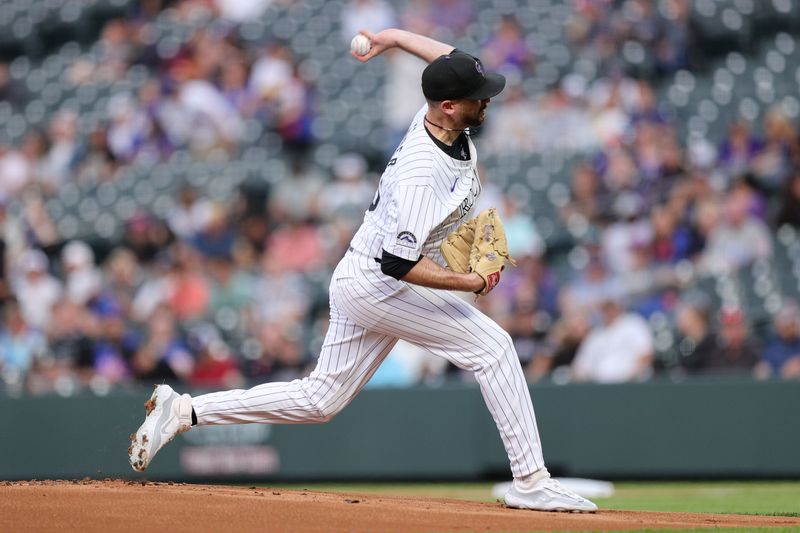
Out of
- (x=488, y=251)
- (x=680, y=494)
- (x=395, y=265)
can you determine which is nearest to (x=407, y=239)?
(x=395, y=265)

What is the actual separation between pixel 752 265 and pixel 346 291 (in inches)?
252

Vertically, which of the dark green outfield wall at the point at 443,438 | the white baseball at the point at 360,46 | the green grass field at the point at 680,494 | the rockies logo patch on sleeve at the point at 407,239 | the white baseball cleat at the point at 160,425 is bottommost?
the green grass field at the point at 680,494

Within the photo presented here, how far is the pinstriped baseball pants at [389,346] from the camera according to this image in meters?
5.37

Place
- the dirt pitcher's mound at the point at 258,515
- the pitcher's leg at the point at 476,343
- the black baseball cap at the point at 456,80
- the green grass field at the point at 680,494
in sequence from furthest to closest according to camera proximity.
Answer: the green grass field at the point at 680,494 < the pitcher's leg at the point at 476,343 < the black baseball cap at the point at 456,80 < the dirt pitcher's mound at the point at 258,515

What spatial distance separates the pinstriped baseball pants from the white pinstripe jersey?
165 mm

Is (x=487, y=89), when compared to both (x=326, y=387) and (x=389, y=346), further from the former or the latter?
(x=326, y=387)

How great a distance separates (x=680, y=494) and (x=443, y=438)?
224 centimetres

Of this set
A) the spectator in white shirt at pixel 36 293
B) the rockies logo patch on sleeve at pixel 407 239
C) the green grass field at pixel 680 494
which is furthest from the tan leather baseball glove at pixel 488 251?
the spectator in white shirt at pixel 36 293

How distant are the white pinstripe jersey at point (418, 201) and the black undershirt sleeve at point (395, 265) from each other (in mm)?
20

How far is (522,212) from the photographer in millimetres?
A: 12219

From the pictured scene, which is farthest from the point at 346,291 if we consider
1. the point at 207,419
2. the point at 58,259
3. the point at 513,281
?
the point at 58,259

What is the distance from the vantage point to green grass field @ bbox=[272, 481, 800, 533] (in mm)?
7391

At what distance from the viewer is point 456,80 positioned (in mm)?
5254

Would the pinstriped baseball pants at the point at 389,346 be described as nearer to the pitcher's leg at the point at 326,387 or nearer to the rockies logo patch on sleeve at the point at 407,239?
the pitcher's leg at the point at 326,387
